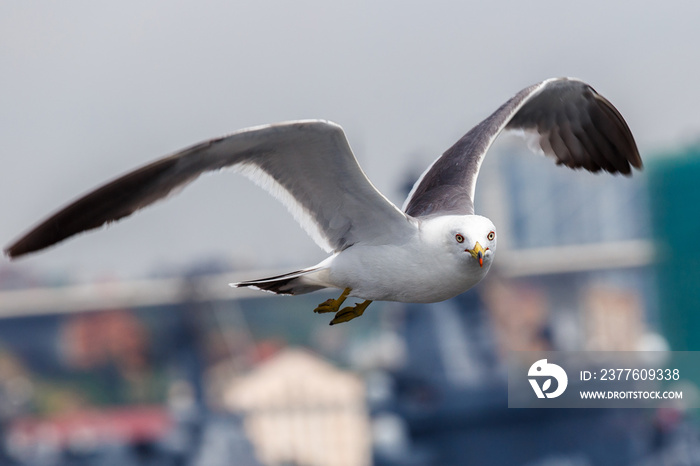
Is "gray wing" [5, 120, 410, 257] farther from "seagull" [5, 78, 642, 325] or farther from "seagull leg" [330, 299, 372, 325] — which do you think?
"seagull leg" [330, 299, 372, 325]

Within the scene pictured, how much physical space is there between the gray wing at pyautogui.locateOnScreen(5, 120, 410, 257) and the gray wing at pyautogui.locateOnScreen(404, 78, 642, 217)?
1201 millimetres

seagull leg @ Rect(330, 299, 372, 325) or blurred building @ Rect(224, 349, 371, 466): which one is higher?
seagull leg @ Rect(330, 299, 372, 325)

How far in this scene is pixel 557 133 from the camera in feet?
A: 39.9

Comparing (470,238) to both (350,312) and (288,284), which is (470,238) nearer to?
(350,312)

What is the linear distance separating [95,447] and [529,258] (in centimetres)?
8479

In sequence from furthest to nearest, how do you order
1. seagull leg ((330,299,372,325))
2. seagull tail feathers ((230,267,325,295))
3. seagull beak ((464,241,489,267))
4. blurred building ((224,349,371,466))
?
blurred building ((224,349,371,466))
seagull leg ((330,299,372,325))
seagull tail feathers ((230,267,325,295))
seagull beak ((464,241,489,267))

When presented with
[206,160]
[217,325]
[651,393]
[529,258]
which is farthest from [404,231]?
[529,258]

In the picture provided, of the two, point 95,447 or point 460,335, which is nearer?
point 460,335

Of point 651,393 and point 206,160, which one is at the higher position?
point 206,160

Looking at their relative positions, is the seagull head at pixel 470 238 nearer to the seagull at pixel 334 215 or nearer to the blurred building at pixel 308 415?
the seagull at pixel 334 215

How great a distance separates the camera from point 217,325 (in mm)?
106812

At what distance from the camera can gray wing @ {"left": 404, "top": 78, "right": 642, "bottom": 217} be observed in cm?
1074

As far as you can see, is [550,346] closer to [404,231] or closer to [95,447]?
[95,447]

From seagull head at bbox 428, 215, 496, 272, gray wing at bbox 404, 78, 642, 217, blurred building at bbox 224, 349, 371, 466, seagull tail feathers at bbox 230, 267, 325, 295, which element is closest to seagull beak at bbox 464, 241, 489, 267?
seagull head at bbox 428, 215, 496, 272
